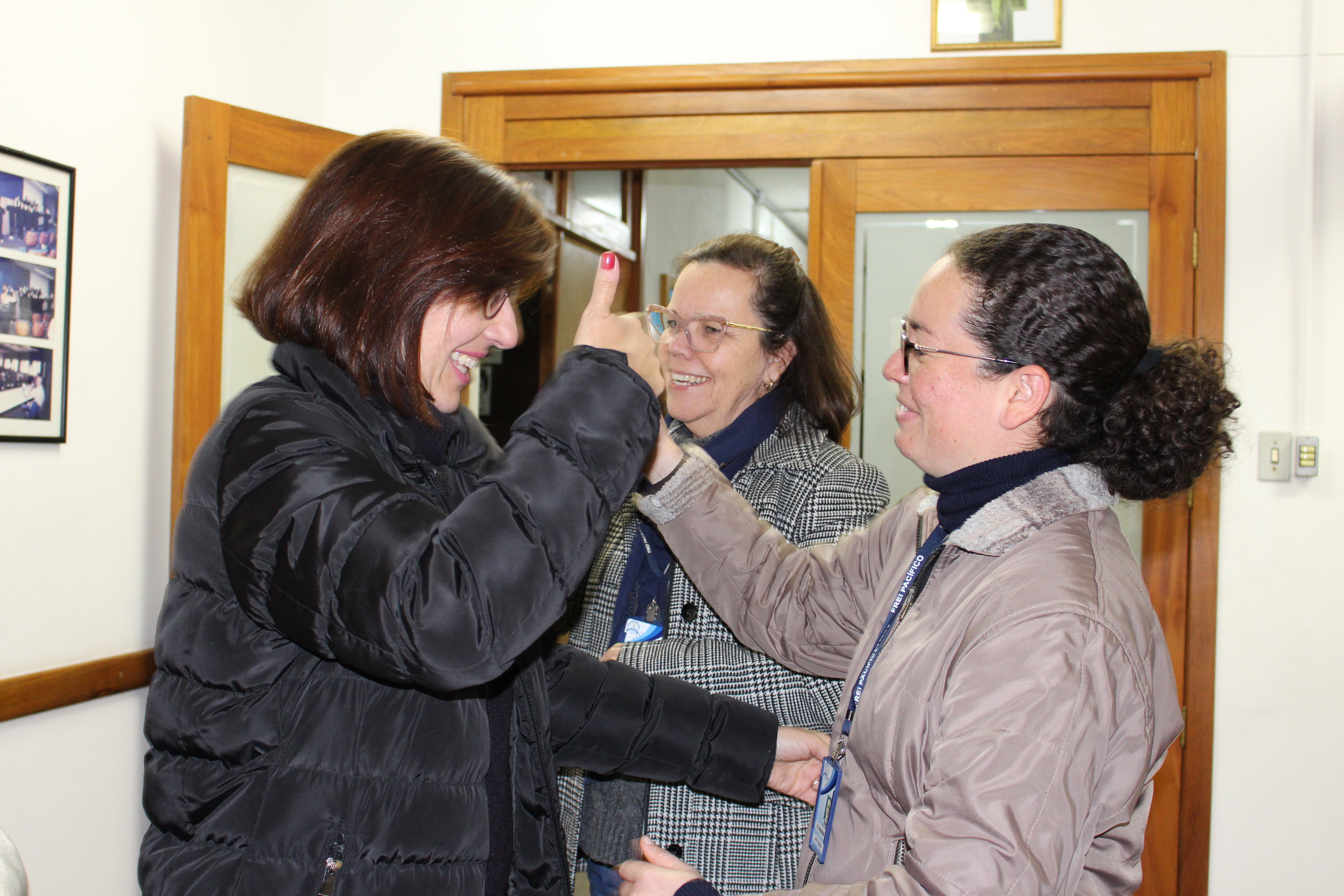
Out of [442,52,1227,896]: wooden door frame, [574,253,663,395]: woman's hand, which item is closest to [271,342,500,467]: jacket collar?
[574,253,663,395]: woman's hand

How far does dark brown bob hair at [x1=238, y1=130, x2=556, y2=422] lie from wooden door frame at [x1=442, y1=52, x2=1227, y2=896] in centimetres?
185

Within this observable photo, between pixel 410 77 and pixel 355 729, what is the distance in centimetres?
270

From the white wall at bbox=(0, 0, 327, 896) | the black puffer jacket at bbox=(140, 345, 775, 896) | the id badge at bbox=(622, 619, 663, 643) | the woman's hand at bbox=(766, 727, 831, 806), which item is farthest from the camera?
the white wall at bbox=(0, 0, 327, 896)

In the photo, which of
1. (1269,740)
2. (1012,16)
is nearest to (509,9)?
(1012,16)

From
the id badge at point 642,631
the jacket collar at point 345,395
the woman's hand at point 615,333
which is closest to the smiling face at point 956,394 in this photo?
the woman's hand at point 615,333

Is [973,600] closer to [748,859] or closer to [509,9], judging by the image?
[748,859]

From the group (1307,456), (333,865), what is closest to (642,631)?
(333,865)

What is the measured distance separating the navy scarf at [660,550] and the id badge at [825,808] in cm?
63

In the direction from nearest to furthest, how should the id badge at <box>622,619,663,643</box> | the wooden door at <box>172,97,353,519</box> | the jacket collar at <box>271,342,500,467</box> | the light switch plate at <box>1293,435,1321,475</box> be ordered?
the jacket collar at <box>271,342,500,467</box>, the id badge at <box>622,619,663,643</box>, the wooden door at <box>172,97,353,519</box>, the light switch plate at <box>1293,435,1321,475</box>

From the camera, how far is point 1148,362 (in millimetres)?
1175

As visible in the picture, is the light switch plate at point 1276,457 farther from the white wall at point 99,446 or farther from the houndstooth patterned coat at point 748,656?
the white wall at point 99,446

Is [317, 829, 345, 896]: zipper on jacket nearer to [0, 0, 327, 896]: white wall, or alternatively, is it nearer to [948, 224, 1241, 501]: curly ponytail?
[948, 224, 1241, 501]: curly ponytail

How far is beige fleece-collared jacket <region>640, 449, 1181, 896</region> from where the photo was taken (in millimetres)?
899

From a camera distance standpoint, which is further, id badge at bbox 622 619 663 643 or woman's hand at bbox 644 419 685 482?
id badge at bbox 622 619 663 643
